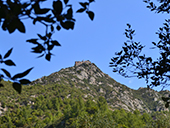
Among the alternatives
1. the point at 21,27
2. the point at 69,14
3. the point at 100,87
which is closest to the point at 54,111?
the point at 100,87

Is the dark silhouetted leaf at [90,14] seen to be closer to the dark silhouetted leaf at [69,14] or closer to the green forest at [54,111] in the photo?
the dark silhouetted leaf at [69,14]

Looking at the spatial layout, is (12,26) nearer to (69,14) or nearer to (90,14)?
(69,14)

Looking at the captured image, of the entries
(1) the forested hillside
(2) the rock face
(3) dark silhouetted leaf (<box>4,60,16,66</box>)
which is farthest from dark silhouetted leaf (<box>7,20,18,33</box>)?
(2) the rock face

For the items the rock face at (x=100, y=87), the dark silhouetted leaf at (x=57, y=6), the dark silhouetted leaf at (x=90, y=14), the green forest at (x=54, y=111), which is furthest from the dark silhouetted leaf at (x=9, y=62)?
the rock face at (x=100, y=87)

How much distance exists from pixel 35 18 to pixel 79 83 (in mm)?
105090

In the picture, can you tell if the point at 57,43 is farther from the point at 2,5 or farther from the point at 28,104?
the point at 28,104

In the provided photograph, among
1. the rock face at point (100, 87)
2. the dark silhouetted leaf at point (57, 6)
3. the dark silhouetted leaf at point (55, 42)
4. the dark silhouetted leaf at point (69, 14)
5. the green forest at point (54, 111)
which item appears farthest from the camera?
the rock face at point (100, 87)

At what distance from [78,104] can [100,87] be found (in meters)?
50.6

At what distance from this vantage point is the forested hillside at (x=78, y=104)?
45562 mm

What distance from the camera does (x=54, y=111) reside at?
76.3m

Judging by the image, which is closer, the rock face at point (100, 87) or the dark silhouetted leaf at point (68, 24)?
the dark silhouetted leaf at point (68, 24)

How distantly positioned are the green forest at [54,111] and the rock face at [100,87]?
27.3ft

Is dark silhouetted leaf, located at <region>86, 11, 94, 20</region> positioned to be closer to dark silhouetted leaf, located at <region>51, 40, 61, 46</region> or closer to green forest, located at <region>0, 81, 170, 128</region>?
dark silhouetted leaf, located at <region>51, 40, 61, 46</region>

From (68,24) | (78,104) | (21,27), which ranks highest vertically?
(78,104)
